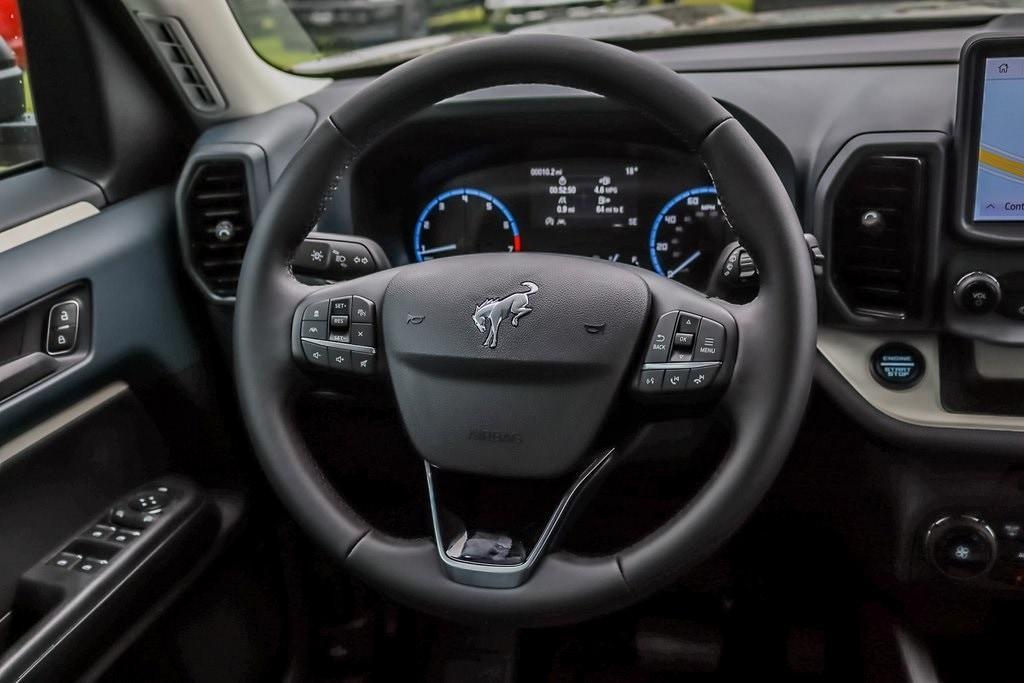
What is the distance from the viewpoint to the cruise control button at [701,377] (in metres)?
1.03

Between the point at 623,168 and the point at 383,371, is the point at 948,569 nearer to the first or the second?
the point at 623,168

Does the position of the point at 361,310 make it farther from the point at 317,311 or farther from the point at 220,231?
the point at 220,231

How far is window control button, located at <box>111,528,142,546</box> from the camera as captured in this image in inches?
54.0

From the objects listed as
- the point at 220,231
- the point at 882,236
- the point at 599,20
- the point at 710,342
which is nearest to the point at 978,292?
the point at 882,236

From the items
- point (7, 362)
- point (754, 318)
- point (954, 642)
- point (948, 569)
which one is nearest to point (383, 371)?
point (754, 318)

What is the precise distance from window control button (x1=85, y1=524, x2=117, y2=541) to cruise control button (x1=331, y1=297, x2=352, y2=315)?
485mm

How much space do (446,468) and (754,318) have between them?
342mm

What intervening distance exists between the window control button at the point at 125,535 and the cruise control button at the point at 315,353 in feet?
1.39

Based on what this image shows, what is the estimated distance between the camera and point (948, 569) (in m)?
1.47

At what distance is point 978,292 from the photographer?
4.37ft

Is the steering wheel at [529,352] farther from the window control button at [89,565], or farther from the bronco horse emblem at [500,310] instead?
the window control button at [89,565]

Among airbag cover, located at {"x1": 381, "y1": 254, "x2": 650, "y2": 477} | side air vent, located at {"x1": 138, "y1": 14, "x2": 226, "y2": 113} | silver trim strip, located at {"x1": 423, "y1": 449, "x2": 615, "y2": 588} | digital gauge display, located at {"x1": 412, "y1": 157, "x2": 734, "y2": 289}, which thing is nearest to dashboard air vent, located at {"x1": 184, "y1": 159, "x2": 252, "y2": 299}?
side air vent, located at {"x1": 138, "y1": 14, "x2": 226, "y2": 113}

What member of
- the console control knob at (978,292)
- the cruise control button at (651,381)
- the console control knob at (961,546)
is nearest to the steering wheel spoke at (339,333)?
the cruise control button at (651,381)

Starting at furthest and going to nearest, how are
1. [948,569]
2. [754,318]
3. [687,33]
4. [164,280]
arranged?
1. [687,33]
2. [164,280]
3. [948,569]
4. [754,318]
